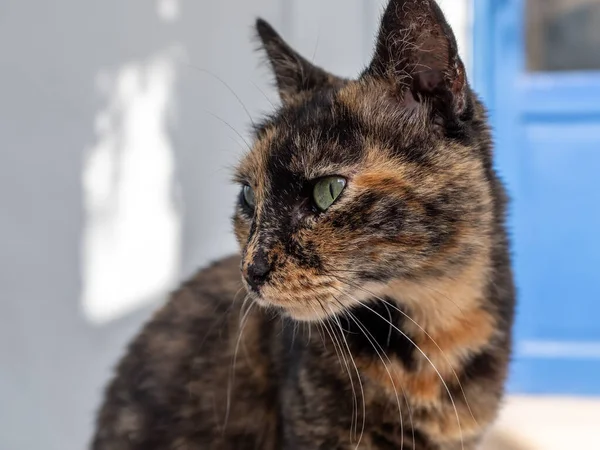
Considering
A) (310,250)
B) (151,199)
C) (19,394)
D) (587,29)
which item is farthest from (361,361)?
(587,29)

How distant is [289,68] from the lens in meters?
1.10

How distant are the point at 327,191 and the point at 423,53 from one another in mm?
220

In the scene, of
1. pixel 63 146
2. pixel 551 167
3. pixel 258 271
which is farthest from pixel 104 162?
pixel 551 167

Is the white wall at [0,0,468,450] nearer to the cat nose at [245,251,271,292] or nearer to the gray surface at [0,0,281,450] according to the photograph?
the gray surface at [0,0,281,450]

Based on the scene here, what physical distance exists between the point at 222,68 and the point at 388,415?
3.89 feet

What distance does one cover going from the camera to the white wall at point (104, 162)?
5.78ft

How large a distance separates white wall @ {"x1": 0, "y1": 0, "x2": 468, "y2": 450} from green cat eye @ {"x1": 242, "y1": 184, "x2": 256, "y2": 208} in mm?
757

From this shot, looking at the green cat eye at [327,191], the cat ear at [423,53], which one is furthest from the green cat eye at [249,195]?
the cat ear at [423,53]

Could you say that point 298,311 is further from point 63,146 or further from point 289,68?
point 63,146

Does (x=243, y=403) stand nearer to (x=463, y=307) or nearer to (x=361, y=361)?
(x=361, y=361)

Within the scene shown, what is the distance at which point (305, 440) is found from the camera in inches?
36.3

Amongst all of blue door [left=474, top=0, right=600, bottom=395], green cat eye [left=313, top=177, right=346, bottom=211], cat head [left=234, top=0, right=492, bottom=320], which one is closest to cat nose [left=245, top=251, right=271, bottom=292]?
cat head [left=234, top=0, right=492, bottom=320]

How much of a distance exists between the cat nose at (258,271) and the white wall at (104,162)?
95 cm

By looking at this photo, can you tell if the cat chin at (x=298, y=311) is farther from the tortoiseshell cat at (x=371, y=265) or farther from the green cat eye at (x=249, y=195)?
the green cat eye at (x=249, y=195)
